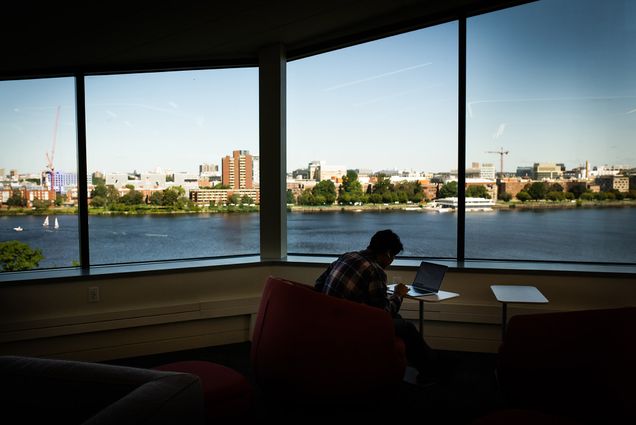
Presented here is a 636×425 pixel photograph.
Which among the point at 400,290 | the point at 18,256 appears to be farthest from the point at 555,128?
the point at 18,256

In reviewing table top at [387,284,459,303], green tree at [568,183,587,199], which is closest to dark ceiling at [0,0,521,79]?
green tree at [568,183,587,199]

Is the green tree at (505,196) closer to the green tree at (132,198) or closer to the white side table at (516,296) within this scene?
the white side table at (516,296)

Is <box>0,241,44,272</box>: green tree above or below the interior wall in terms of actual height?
above

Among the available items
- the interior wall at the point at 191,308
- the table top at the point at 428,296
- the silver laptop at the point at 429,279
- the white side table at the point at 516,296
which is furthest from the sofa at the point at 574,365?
the interior wall at the point at 191,308

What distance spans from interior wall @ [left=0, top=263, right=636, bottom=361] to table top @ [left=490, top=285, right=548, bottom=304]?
461 mm

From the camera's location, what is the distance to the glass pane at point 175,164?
440cm

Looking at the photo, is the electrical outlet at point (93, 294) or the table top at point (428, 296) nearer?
the table top at point (428, 296)

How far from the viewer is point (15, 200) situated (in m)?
4.29

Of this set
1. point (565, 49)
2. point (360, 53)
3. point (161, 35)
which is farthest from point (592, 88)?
point (161, 35)

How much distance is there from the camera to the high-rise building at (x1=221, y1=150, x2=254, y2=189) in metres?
4.68

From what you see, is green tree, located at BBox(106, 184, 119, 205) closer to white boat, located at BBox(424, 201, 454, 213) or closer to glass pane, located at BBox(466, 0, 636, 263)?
white boat, located at BBox(424, 201, 454, 213)

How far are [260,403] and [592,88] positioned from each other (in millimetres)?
3646

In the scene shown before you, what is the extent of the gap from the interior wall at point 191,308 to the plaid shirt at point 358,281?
107 cm

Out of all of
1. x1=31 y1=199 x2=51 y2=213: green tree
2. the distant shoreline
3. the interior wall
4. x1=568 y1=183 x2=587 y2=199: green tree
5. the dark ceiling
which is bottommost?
the interior wall
